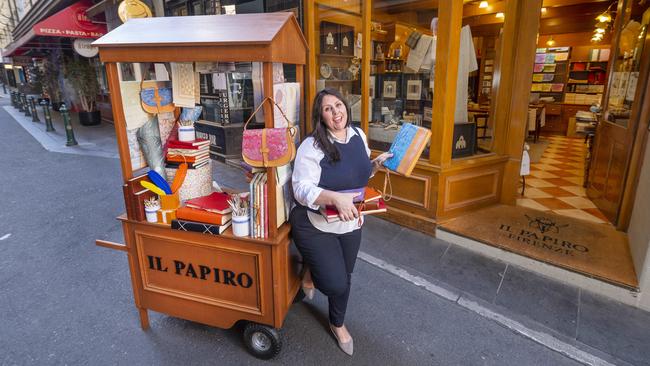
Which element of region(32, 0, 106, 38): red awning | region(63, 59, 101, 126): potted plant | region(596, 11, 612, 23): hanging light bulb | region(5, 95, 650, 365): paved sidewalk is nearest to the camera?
region(5, 95, 650, 365): paved sidewalk

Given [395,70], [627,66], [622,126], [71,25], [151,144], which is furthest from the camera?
[71,25]

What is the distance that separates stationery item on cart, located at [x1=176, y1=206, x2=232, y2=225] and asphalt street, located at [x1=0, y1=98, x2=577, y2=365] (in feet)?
2.91

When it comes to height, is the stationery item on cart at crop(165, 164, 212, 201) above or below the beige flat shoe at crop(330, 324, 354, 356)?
above

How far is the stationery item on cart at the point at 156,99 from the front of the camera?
7.36ft

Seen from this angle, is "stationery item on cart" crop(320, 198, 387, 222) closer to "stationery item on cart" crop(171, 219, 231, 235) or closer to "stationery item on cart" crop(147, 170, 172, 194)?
"stationery item on cart" crop(171, 219, 231, 235)

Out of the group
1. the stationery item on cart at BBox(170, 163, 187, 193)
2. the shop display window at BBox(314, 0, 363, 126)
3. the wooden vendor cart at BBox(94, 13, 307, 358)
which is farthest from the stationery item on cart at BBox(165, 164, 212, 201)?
the shop display window at BBox(314, 0, 363, 126)

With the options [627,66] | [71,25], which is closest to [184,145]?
[627,66]

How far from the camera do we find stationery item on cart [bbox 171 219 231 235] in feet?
6.90

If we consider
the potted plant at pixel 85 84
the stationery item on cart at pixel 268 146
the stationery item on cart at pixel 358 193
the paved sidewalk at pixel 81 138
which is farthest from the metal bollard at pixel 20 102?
the stationery item on cart at pixel 358 193

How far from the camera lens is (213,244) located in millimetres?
2146

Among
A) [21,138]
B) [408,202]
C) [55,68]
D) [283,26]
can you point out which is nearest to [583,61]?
[408,202]

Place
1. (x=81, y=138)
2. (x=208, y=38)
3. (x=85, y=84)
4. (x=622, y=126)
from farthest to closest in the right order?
(x=85, y=84) → (x=81, y=138) → (x=622, y=126) → (x=208, y=38)

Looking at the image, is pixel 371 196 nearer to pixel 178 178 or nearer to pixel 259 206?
pixel 259 206

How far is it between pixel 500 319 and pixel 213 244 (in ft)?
6.85
